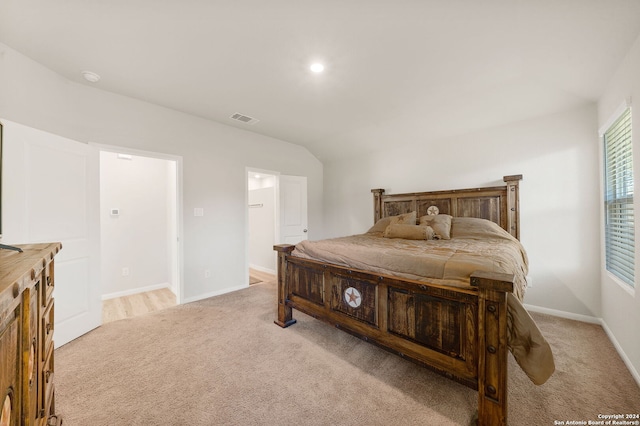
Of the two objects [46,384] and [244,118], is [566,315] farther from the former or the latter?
[244,118]

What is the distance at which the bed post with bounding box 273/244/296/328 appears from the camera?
2.73 m

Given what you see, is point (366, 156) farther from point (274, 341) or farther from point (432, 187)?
point (274, 341)

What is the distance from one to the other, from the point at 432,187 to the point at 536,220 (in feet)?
4.43

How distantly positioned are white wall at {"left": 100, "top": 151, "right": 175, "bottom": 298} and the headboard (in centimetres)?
381

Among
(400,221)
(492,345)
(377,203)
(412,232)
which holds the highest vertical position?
(377,203)

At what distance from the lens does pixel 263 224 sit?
5352 millimetres

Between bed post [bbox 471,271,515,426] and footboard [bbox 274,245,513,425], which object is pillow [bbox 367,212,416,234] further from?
bed post [bbox 471,271,515,426]

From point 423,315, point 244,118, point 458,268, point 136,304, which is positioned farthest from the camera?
point 244,118

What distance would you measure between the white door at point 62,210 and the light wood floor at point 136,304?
445 millimetres

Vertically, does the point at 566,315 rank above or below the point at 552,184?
below

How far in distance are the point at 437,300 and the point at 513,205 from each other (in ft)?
7.83

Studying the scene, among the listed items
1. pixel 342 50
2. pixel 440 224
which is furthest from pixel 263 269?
pixel 342 50

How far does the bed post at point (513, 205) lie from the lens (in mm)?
3150

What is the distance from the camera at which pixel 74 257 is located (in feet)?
8.16
